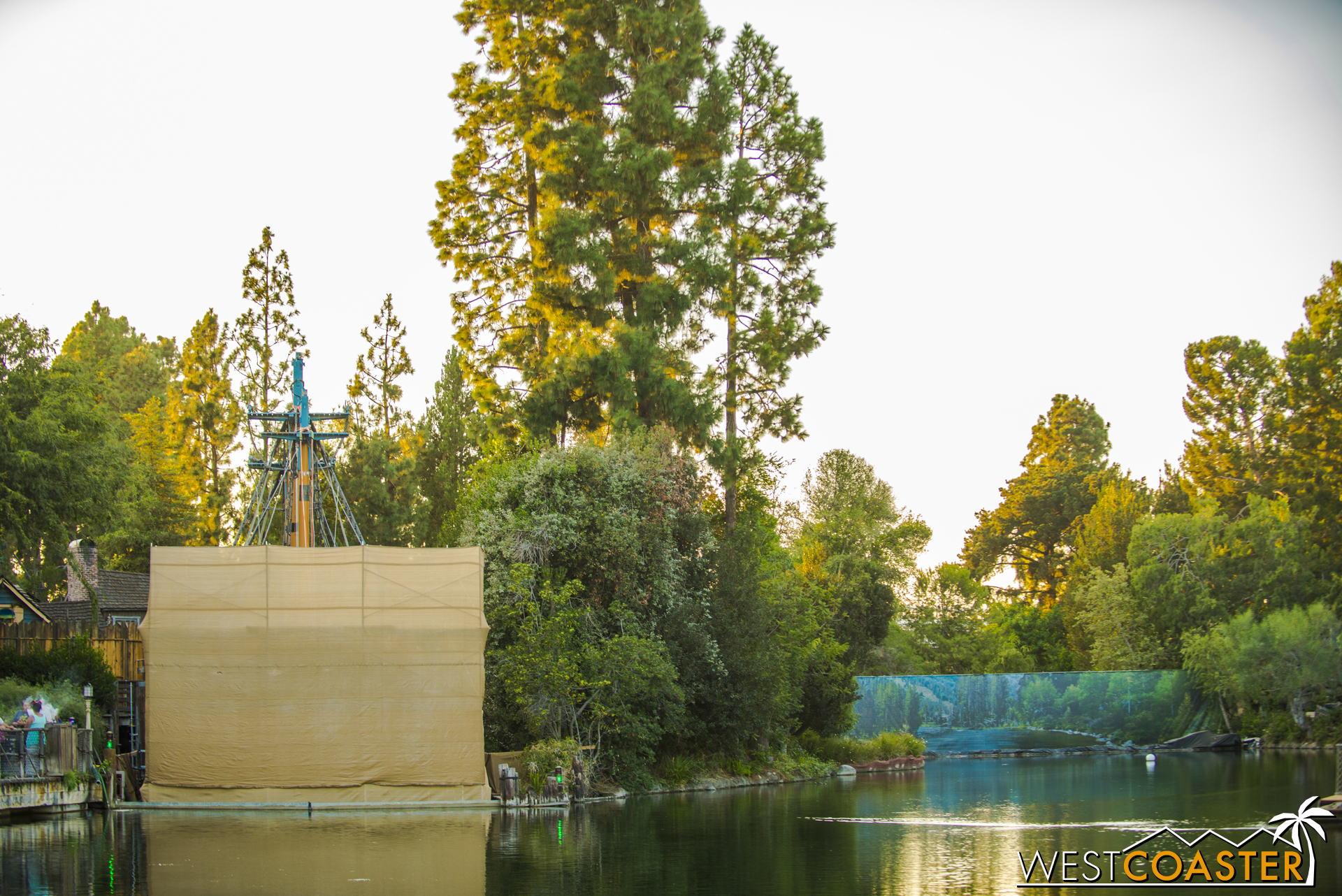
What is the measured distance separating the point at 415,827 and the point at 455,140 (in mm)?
22408

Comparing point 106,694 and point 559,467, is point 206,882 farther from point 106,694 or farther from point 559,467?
point 559,467

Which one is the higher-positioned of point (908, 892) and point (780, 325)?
point (780, 325)

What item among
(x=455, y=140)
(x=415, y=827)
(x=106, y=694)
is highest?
(x=455, y=140)

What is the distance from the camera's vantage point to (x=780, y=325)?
111ft

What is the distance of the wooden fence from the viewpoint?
24.3 m

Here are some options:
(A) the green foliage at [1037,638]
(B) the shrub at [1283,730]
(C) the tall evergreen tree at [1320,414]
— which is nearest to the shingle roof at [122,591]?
(A) the green foliage at [1037,638]

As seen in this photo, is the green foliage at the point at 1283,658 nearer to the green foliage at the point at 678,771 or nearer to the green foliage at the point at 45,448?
the green foliage at the point at 678,771

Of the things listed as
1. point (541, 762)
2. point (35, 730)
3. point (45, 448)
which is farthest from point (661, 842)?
point (45, 448)

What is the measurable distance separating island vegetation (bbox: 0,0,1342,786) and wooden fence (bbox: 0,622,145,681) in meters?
3.42

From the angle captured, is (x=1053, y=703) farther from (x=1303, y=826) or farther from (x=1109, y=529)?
(x=1303, y=826)

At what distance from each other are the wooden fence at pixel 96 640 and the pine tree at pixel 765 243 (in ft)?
48.2

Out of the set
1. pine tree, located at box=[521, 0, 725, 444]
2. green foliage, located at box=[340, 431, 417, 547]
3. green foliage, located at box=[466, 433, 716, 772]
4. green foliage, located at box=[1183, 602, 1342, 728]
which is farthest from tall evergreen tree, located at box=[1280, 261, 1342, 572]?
green foliage, located at box=[340, 431, 417, 547]

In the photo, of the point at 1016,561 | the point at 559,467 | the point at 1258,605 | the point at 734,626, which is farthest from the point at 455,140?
the point at 1016,561

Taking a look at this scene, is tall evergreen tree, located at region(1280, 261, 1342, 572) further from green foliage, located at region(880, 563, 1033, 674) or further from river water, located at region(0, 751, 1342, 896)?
river water, located at region(0, 751, 1342, 896)
